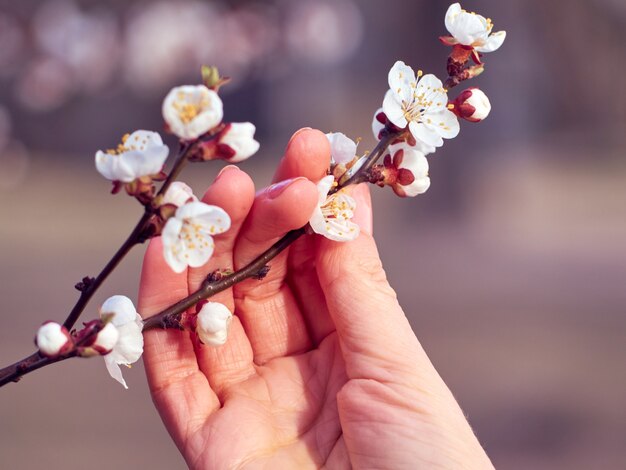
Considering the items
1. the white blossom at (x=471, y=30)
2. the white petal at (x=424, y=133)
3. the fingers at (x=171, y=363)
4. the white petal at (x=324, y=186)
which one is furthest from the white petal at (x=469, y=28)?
the fingers at (x=171, y=363)

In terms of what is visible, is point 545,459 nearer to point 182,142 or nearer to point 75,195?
point 182,142

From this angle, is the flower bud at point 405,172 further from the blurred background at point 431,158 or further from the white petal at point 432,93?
the blurred background at point 431,158

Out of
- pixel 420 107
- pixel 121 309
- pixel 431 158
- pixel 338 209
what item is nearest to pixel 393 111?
pixel 420 107

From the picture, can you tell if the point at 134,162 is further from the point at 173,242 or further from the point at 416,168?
the point at 416,168

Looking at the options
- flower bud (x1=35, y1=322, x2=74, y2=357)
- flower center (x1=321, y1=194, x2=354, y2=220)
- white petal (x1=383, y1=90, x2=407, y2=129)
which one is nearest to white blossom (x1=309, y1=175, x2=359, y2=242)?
flower center (x1=321, y1=194, x2=354, y2=220)

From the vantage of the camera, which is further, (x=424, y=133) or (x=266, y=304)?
(x=266, y=304)

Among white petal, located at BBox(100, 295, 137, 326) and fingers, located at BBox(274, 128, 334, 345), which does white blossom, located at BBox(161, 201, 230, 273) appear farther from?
fingers, located at BBox(274, 128, 334, 345)
